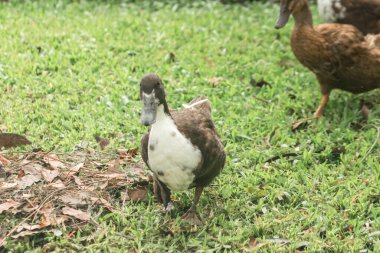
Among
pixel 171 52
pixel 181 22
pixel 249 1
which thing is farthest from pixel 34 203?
pixel 249 1

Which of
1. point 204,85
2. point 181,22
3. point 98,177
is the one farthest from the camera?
point 181,22

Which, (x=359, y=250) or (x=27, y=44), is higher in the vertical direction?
(x=27, y=44)

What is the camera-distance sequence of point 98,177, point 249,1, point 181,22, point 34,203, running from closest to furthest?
point 34,203
point 98,177
point 181,22
point 249,1

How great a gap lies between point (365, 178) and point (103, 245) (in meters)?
1.97

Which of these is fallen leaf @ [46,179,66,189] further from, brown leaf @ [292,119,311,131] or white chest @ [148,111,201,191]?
brown leaf @ [292,119,311,131]

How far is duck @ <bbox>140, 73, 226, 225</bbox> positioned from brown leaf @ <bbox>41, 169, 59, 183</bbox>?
0.68 meters

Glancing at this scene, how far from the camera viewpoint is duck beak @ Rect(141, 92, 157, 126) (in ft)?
11.5

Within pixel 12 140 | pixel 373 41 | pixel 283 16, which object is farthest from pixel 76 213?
pixel 373 41

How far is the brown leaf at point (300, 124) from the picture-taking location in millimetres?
5324

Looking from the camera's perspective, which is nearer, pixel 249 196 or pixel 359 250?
pixel 359 250

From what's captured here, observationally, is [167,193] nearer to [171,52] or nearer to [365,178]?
[365,178]

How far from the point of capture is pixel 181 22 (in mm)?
7629

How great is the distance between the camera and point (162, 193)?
3.96 metres

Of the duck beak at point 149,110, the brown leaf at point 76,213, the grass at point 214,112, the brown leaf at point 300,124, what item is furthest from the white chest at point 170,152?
the brown leaf at point 300,124
